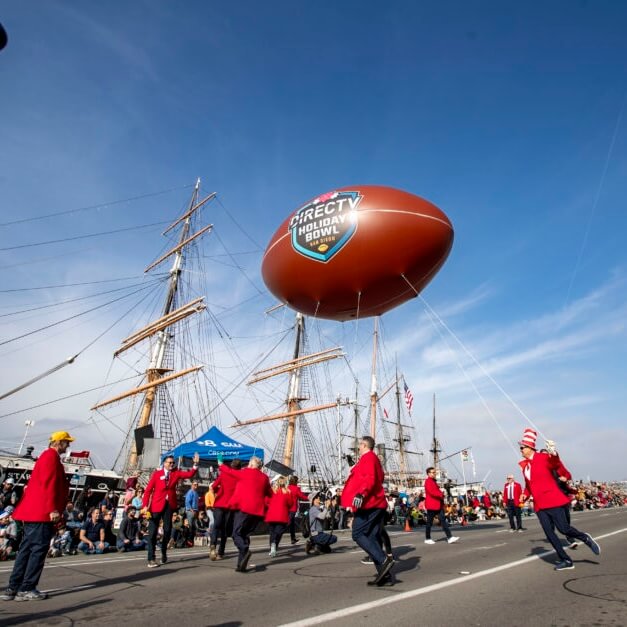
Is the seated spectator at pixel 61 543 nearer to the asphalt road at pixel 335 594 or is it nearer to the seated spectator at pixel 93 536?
the seated spectator at pixel 93 536

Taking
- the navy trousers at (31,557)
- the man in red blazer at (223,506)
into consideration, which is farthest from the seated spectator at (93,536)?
the navy trousers at (31,557)

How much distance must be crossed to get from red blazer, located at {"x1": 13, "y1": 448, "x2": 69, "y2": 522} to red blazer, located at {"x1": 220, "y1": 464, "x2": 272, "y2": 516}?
2.75m

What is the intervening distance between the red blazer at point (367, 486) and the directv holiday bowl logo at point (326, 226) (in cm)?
615

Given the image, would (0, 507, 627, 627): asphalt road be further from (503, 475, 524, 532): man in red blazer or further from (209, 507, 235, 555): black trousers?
(503, 475, 524, 532): man in red blazer

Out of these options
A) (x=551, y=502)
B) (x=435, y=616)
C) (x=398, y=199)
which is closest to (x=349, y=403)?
(x=398, y=199)

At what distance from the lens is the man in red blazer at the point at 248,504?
6898 millimetres

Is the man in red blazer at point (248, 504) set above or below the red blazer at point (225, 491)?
below

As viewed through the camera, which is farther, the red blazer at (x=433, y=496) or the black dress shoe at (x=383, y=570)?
the red blazer at (x=433, y=496)

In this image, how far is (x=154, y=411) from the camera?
38094 mm

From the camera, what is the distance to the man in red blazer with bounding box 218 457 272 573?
272 inches

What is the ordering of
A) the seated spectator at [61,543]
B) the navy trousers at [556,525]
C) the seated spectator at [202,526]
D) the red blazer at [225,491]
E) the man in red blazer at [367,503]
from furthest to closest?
the seated spectator at [202,526] → the seated spectator at [61,543] → the red blazer at [225,491] → the navy trousers at [556,525] → the man in red blazer at [367,503]

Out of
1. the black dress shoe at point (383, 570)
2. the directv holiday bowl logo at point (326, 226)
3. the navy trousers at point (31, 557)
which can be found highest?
the directv holiday bowl logo at point (326, 226)

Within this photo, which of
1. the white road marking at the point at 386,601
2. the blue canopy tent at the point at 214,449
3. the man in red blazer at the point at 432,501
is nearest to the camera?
the white road marking at the point at 386,601

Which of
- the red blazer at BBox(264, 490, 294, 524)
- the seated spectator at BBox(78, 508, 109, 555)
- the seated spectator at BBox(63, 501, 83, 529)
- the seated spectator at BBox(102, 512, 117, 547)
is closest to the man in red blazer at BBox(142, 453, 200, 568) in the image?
the red blazer at BBox(264, 490, 294, 524)
